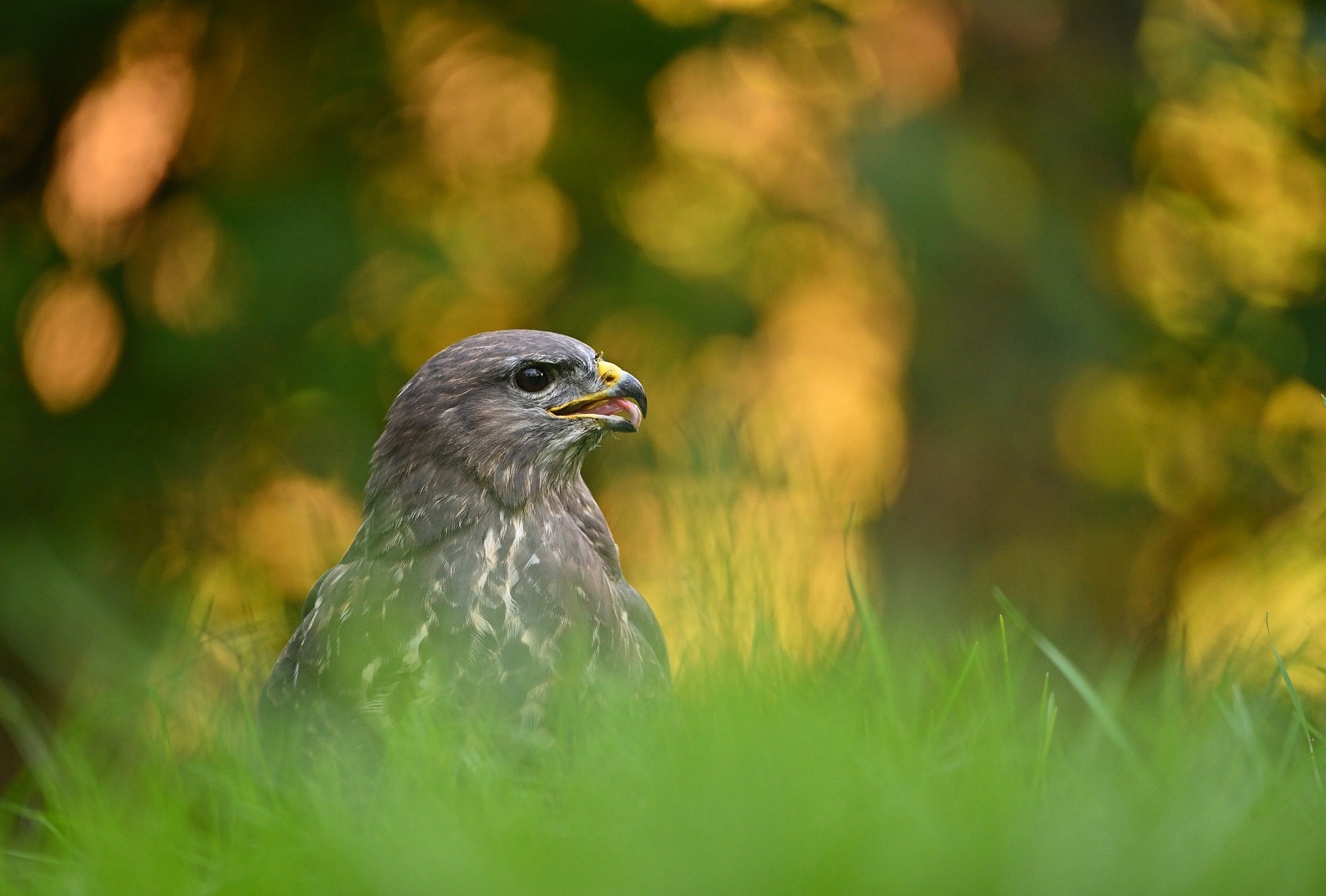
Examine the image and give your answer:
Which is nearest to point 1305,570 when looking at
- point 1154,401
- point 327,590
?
A: point 327,590

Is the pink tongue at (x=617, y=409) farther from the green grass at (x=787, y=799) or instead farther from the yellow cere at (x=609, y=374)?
the green grass at (x=787, y=799)

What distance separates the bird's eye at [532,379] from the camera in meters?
3.38

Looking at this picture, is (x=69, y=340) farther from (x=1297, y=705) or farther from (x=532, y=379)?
(x=1297, y=705)

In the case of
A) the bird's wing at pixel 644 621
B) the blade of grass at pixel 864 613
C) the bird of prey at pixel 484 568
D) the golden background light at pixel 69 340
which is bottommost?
the golden background light at pixel 69 340

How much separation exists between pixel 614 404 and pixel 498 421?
31 cm

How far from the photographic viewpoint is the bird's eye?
3.38 meters

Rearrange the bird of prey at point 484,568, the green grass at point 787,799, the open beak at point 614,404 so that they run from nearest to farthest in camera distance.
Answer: the green grass at point 787,799 → the bird of prey at point 484,568 → the open beak at point 614,404

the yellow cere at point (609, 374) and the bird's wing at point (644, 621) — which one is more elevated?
the yellow cere at point (609, 374)

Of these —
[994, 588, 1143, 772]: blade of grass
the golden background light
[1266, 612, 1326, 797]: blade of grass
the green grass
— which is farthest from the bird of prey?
the golden background light

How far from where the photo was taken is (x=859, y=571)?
2.46 metres

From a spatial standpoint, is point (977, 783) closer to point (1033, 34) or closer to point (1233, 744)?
point (1233, 744)

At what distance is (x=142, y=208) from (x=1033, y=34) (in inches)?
156

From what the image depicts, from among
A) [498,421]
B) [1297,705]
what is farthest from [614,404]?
[1297,705]

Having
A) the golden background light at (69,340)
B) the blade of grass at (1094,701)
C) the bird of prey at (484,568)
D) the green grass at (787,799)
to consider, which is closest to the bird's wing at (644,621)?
the bird of prey at (484,568)
